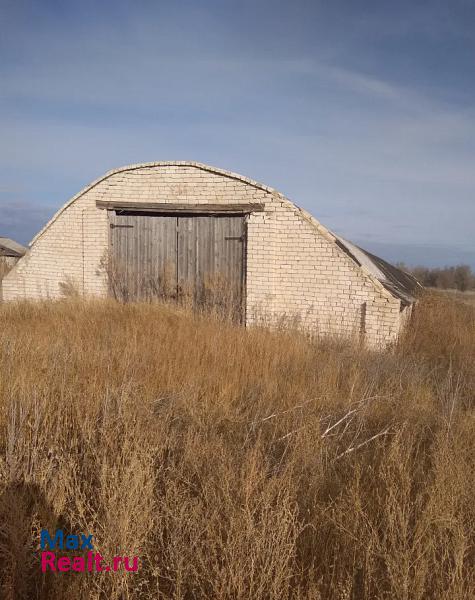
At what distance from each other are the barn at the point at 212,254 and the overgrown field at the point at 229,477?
2.89 m

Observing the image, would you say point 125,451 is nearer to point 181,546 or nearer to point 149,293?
point 181,546

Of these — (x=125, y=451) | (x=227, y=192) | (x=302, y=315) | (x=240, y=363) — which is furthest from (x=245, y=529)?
(x=227, y=192)

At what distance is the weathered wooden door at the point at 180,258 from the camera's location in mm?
8805

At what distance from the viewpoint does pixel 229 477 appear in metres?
2.30

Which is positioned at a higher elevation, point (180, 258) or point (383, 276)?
point (180, 258)

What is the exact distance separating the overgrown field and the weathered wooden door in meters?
3.60

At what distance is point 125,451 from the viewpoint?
7.98 feet

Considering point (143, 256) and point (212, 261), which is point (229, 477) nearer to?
point (212, 261)

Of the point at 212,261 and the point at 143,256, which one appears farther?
the point at 143,256

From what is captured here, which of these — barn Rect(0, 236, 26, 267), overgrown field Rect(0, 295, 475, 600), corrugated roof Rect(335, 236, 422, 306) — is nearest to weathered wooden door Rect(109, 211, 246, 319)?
corrugated roof Rect(335, 236, 422, 306)

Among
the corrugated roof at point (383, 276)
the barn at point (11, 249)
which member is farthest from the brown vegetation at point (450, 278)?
the barn at point (11, 249)

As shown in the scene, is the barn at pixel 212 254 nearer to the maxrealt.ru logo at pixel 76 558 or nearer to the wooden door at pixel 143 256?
the wooden door at pixel 143 256

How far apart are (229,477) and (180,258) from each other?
734 cm

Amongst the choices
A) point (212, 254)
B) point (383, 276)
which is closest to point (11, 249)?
point (212, 254)
